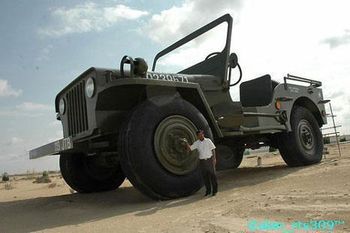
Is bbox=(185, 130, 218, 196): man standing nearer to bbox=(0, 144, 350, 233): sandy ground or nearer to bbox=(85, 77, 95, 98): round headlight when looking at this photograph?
bbox=(0, 144, 350, 233): sandy ground

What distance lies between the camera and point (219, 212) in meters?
4.45

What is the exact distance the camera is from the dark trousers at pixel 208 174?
6.00 meters

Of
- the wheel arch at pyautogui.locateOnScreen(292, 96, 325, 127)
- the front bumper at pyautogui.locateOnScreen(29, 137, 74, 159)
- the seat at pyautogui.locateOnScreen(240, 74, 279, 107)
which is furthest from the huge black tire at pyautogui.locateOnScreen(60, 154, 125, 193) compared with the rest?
the wheel arch at pyautogui.locateOnScreen(292, 96, 325, 127)

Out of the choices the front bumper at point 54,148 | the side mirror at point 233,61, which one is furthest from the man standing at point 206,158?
the side mirror at point 233,61

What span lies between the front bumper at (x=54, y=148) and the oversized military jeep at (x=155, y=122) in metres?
0.01

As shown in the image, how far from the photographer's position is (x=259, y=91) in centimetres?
932

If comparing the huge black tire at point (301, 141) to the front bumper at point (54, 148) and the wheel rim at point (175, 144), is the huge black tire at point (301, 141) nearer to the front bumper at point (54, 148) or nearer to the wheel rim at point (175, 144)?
the wheel rim at point (175, 144)

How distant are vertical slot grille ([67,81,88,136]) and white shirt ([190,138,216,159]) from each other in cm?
150

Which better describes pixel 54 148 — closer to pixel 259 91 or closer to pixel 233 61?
pixel 233 61

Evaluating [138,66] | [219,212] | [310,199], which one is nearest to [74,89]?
[138,66]

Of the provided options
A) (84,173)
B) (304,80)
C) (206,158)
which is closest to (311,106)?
(304,80)

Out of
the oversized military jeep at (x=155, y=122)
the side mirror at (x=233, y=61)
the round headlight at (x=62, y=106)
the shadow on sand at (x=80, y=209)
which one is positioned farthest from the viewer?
the side mirror at (x=233, y=61)

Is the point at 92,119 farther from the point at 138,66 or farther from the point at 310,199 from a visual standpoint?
the point at 310,199

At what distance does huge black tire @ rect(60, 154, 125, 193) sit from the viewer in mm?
7891
